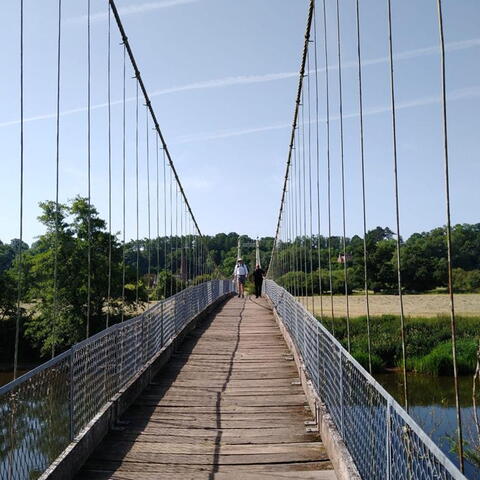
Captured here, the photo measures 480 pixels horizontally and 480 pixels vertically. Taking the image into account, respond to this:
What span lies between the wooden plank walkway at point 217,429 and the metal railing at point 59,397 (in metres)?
0.25

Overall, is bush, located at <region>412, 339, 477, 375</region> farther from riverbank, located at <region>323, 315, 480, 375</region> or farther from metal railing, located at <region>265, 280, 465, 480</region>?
metal railing, located at <region>265, 280, 465, 480</region>

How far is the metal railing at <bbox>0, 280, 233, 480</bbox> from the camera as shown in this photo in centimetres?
272

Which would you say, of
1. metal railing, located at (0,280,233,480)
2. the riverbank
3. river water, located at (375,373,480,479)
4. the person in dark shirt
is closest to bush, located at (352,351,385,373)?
the riverbank

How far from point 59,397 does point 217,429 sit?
133cm

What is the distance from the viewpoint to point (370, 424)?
9.15 ft

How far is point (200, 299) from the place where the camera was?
1245 centimetres

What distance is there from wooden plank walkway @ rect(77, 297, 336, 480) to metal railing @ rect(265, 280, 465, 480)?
271 mm

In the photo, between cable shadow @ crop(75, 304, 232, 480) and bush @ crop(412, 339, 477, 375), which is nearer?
cable shadow @ crop(75, 304, 232, 480)

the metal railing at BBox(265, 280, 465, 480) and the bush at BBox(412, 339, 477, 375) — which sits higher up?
the metal railing at BBox(265, 280, 465, 480)

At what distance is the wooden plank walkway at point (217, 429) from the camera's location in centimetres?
338

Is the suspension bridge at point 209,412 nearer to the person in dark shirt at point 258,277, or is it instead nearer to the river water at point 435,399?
the river water at point 435,399

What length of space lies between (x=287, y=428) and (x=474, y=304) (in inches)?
1711

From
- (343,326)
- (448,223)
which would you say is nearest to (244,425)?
(448,223)

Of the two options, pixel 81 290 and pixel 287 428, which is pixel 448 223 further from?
pixel 81 290
